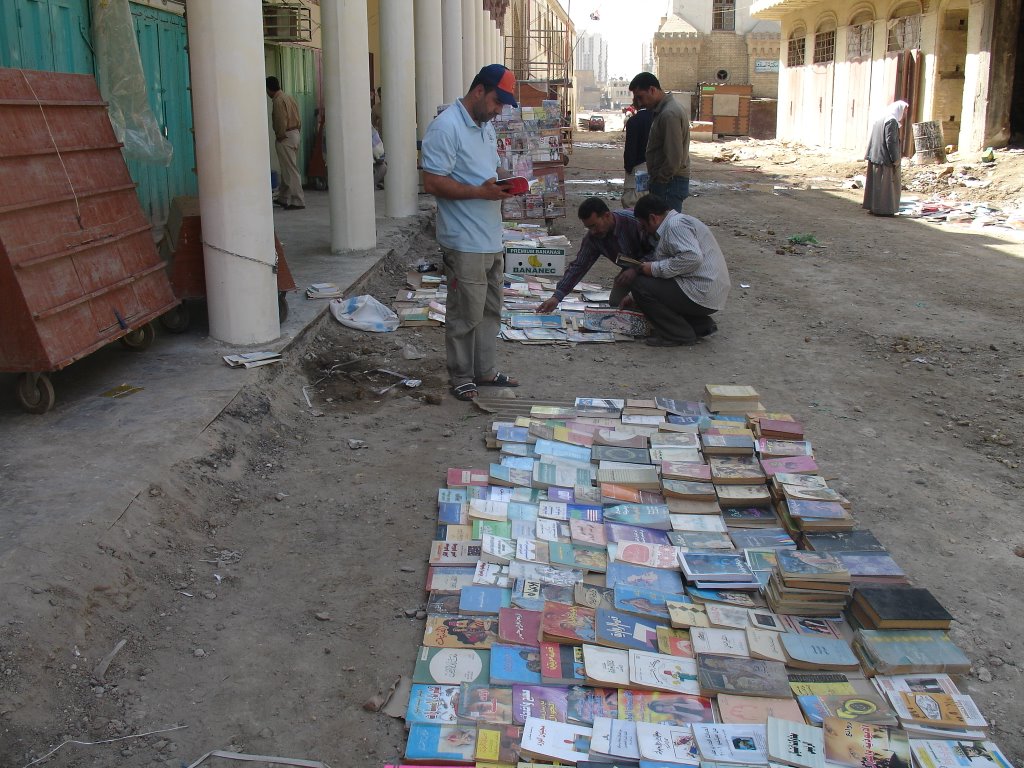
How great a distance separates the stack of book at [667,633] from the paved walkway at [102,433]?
123cm

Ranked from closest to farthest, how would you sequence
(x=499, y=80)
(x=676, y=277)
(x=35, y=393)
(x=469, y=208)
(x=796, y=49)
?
(x=35, y=393) < (x=499, y=80) < (x=469, y=208) < (x=676, y=277) < (x=796, y=49)

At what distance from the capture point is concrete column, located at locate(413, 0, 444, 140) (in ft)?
38.8

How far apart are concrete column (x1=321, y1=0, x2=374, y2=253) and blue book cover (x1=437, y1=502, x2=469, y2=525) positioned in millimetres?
5001

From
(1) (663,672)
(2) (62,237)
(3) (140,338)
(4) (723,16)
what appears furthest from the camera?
(4) (723,16)

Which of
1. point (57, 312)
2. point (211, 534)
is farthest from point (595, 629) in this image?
point (57, 312)

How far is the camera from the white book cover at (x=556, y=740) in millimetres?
2572

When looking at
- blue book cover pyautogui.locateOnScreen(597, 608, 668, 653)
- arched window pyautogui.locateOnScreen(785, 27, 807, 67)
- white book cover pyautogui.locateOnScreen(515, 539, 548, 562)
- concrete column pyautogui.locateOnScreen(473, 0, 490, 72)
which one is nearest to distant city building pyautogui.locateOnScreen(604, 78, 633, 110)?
arched window pyautogui.locateOnScreen(785, 27, 807, 67)

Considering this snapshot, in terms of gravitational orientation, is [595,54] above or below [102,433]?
above

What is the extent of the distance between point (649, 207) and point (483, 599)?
372cm

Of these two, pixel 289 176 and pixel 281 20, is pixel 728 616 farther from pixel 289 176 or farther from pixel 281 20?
pixel 281 20

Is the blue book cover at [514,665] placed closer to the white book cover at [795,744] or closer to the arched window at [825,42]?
the white book cover at [795,744]

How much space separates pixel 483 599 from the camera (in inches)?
130

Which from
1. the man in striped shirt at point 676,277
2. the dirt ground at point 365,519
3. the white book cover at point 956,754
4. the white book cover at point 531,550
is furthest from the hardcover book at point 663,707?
the man in striped shirt at point 676,277

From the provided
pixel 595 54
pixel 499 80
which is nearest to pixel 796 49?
pixel 499 80
